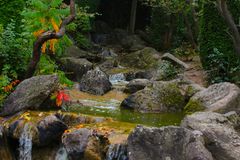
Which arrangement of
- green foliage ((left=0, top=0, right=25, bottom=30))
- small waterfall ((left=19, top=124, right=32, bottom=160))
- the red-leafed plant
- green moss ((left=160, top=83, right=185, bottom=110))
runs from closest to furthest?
small waterfall ((left=19, top=124, right=32, bottom=160)) → the red-leafed plant → green moss ((left=160, top=83, right=185, bottom=110)) → green foliage ((left=0, top=0, right=25, bottom=30))

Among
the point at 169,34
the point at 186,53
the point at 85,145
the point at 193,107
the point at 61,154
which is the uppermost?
the point at 169,34

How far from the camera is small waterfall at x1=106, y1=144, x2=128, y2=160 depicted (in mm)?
8555

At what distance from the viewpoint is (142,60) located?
67.8 ft

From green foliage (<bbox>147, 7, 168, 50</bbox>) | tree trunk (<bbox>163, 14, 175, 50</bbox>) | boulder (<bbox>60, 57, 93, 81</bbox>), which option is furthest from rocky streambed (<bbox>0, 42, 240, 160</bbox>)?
green foliage (<bbox>147, 7, 168, 50</bbox>)

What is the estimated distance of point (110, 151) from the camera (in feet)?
28.2

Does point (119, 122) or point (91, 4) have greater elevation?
point (91, 4)

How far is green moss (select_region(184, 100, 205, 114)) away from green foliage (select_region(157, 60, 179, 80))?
13.5ft

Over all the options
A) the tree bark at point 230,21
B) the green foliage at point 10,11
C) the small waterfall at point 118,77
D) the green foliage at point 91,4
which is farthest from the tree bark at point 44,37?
the green foliage at point 91,4

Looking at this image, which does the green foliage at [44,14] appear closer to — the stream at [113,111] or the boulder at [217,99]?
the stream at [113,111]

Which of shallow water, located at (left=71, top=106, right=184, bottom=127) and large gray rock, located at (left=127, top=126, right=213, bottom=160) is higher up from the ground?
large gray rock, located at (left=127, top=126, right=213, bottom=160)

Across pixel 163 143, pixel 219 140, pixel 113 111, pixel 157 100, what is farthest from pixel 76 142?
pixel 157 100

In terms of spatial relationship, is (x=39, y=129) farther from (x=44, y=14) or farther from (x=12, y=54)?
(x=12, y=54)

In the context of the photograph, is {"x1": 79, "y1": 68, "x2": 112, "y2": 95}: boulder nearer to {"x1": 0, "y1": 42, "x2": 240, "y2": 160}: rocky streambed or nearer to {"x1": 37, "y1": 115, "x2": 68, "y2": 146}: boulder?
{"x1": 0, "y1": 42, "x2": 240, "y2": 160}: rocky streambed

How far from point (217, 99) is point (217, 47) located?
3845 mm
